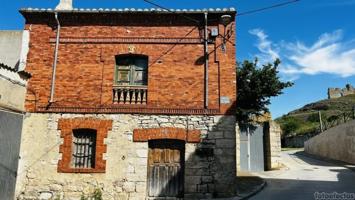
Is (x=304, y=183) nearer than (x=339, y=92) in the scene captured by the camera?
Yes

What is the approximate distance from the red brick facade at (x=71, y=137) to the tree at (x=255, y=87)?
810cm

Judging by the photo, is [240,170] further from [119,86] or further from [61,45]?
[61,45]

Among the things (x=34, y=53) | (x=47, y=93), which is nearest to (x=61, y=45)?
(x=34, y=53)

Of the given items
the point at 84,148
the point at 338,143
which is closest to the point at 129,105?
the point at 84,148

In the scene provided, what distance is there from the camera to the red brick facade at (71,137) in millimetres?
10562

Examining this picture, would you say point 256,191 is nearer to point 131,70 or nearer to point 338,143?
point 131,70

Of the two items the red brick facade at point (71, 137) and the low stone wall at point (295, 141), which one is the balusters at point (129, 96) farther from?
the low stone wall at point (295, 141)

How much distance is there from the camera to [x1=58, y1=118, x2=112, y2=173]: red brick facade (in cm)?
1056

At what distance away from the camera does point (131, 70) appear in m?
11.4

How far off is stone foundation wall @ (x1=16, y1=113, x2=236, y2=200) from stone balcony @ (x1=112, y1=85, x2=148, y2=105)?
1.62 feet

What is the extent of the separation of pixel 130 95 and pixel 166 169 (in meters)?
2.67

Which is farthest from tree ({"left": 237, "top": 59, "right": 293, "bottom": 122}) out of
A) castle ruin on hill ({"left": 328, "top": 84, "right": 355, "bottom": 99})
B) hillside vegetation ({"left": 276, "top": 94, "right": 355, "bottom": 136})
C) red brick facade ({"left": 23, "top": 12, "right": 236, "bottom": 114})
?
castle ruin on hill ({"left": 328, "top": 84, "right": 355, "bottom": 99})

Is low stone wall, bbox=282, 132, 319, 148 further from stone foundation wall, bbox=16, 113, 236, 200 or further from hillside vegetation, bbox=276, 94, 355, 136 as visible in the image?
stone foundation wall, bbox=16, 113, 236, 200

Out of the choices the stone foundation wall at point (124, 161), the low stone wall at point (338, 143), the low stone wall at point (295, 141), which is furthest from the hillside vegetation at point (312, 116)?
the stone foundation wall at point (124, 161)
